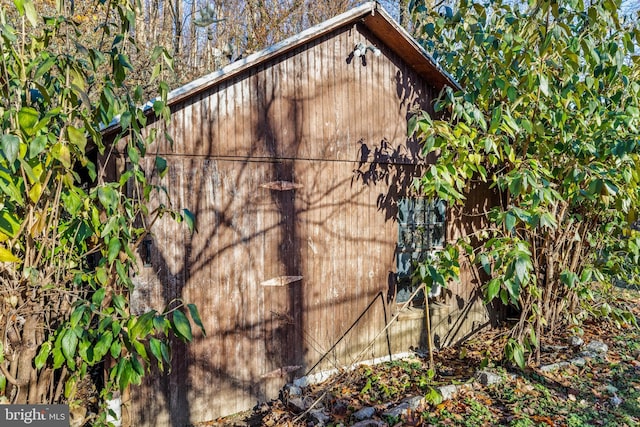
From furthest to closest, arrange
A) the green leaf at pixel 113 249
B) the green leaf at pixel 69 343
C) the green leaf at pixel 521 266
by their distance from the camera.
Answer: the green leaf at pixel 521 266 < the green leaf at pixel 113 249 < the green leaf at pixel 69 343

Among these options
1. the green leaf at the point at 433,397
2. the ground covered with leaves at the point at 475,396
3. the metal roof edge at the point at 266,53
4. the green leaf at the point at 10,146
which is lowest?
the ground covered with leaves at the point at 475,396

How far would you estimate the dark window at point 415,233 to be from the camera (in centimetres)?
508

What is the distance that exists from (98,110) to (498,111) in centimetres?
346

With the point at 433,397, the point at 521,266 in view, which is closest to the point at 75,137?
the point at 521,266

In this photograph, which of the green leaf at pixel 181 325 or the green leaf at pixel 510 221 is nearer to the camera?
the green leaf at pixel 181 325

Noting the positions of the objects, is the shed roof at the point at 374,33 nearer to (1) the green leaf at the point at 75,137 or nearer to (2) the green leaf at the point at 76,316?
(1) the green leaf at the point at 75,137

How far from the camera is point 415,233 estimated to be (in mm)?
5172

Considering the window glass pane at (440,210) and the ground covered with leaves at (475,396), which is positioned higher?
the window glass pane at (440,210)

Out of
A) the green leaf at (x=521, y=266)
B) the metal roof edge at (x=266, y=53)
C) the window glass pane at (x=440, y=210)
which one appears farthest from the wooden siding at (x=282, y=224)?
the green leaf at (x=521, y=266)

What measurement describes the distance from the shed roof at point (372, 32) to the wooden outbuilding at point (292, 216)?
2cm

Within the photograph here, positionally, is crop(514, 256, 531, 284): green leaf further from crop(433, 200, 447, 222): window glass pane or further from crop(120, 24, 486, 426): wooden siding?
crop(433, 200, 447, 222): window glass pane

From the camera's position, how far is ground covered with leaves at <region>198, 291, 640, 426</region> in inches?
143

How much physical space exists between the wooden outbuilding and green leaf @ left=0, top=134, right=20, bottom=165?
1732 millimetres

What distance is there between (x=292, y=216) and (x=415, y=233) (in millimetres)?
1765
